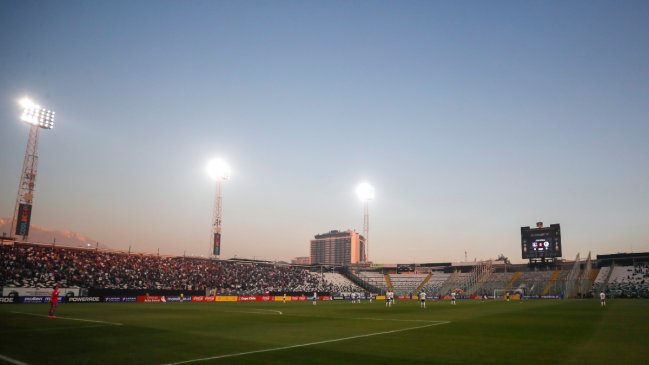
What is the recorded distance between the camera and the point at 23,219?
66.0m

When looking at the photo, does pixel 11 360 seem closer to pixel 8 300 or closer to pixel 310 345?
pixel 310 345

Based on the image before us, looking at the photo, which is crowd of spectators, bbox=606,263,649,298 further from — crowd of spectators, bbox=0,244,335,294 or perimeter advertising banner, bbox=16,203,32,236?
perimeter advertising banner, bbox=16,203,32,236

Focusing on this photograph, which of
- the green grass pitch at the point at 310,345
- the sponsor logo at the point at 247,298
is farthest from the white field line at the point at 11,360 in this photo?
the sponsor logo at the point at 247,298

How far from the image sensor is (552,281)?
326 ft

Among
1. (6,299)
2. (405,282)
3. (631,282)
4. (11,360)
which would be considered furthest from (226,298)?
(631,282)

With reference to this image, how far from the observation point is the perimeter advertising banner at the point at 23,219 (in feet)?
215

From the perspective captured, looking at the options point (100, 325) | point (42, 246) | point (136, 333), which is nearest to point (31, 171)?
point (42, 246)

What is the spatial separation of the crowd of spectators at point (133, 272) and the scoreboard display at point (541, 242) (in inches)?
1861

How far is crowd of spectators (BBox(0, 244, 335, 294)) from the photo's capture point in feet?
197

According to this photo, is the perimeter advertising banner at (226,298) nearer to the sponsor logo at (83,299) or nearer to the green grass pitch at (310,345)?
the sponsor logo at (83,299)

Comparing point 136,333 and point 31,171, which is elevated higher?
point 31,171

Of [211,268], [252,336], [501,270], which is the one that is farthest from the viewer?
[501,270]

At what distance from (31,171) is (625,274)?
124 meters

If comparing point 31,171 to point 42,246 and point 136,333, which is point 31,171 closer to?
point 42,246
